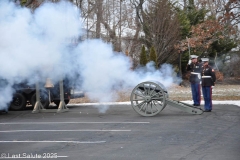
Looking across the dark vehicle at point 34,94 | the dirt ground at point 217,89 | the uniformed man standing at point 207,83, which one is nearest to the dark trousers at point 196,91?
the uniformed man standing at point 207,83

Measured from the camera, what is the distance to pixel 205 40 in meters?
22.5

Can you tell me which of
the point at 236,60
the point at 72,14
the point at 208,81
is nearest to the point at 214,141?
the point at 208,81

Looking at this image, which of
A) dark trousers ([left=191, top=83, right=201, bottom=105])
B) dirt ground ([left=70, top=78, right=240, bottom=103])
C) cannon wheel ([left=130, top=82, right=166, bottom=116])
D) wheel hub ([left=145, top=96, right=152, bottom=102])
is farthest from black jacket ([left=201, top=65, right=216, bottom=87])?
dirt ground ([left=70, top=78, right=240, bottom=103])

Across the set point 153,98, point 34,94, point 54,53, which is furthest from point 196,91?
point 34,94

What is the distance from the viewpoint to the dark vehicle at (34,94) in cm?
1669

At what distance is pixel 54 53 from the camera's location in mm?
14492

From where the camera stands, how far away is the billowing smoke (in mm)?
13719

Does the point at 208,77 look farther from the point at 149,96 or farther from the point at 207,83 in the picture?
the point at 149,96

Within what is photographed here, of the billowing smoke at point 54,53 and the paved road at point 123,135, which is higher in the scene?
the billowing smoke at point 54,53

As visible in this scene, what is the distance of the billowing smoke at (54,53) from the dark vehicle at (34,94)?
1.22m

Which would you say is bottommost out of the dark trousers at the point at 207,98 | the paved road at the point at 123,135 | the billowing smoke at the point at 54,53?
the paved road at the point at 123,135

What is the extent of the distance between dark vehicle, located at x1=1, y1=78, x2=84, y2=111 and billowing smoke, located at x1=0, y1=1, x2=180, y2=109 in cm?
122

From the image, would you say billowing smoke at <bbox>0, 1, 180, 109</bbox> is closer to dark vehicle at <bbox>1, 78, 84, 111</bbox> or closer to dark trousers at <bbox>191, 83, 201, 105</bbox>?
dark vehicle at <bbox>1, 78, 84, 111</bbox>

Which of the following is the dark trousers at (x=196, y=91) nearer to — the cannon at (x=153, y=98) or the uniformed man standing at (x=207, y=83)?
the uniformed man standing at (x=207, y=83)
